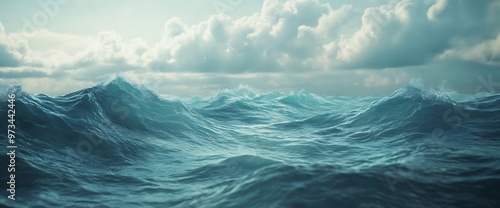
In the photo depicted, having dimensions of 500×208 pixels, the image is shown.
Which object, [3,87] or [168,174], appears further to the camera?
[3,87]

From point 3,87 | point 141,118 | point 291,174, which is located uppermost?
point 3,87

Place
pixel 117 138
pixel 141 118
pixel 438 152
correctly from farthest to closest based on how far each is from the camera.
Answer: pixel 141 118, pixel 117 138, pixel 438 152

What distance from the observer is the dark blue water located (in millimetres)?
6121

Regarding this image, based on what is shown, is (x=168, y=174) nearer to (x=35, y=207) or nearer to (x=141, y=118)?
(x=35, y=207)

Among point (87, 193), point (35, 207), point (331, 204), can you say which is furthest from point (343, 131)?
point (35, 207)

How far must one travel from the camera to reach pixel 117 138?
→ 12.1 meters

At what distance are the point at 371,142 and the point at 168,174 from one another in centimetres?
878

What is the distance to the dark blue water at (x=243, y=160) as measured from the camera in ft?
20.1

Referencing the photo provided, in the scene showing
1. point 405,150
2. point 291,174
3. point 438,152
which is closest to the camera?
point 291,174

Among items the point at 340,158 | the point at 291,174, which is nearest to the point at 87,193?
the point at 291,174

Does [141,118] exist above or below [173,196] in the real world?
above

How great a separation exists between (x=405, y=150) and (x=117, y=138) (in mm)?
11227

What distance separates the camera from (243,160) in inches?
366

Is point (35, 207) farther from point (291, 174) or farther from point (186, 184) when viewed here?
point (291, 174)
